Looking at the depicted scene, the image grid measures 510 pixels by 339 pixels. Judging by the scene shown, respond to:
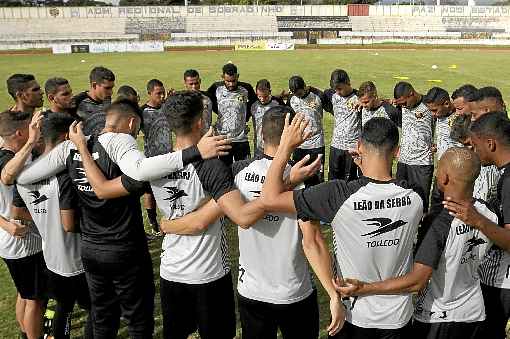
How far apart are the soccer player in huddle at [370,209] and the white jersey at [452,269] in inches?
7.3

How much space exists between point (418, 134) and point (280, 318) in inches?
235

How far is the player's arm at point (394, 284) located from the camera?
341 cm

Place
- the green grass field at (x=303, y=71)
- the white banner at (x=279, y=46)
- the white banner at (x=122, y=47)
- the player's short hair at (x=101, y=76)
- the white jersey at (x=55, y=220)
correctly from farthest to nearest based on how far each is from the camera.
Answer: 1. the white banner at (x=279, y=46)
2. the white banner at (x=122, y=47)
3. the green grass field at (x=303, y=71)
4. the player's short hair at (x=101, y=76)
5. the white jersey at (x=55, y=220)

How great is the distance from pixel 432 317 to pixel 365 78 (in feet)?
87.8

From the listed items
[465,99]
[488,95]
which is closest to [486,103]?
[488,95]

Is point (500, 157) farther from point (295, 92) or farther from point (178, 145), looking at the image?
point (295, 92)

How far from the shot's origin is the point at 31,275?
507 centimetres

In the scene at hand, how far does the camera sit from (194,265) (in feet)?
13.4

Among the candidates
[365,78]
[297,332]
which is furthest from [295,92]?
[365,78]

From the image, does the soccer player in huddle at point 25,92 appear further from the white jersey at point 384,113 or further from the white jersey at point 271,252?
the white jersey at point 384,113

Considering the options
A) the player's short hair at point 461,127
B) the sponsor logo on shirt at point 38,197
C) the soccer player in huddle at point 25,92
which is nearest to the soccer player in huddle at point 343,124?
the player's short hair at point 461,127

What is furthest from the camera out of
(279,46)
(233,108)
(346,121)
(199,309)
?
(279,46)

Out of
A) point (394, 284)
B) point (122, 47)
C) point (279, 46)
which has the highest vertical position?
point (122, 47)

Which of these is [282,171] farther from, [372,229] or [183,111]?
[183,111]
